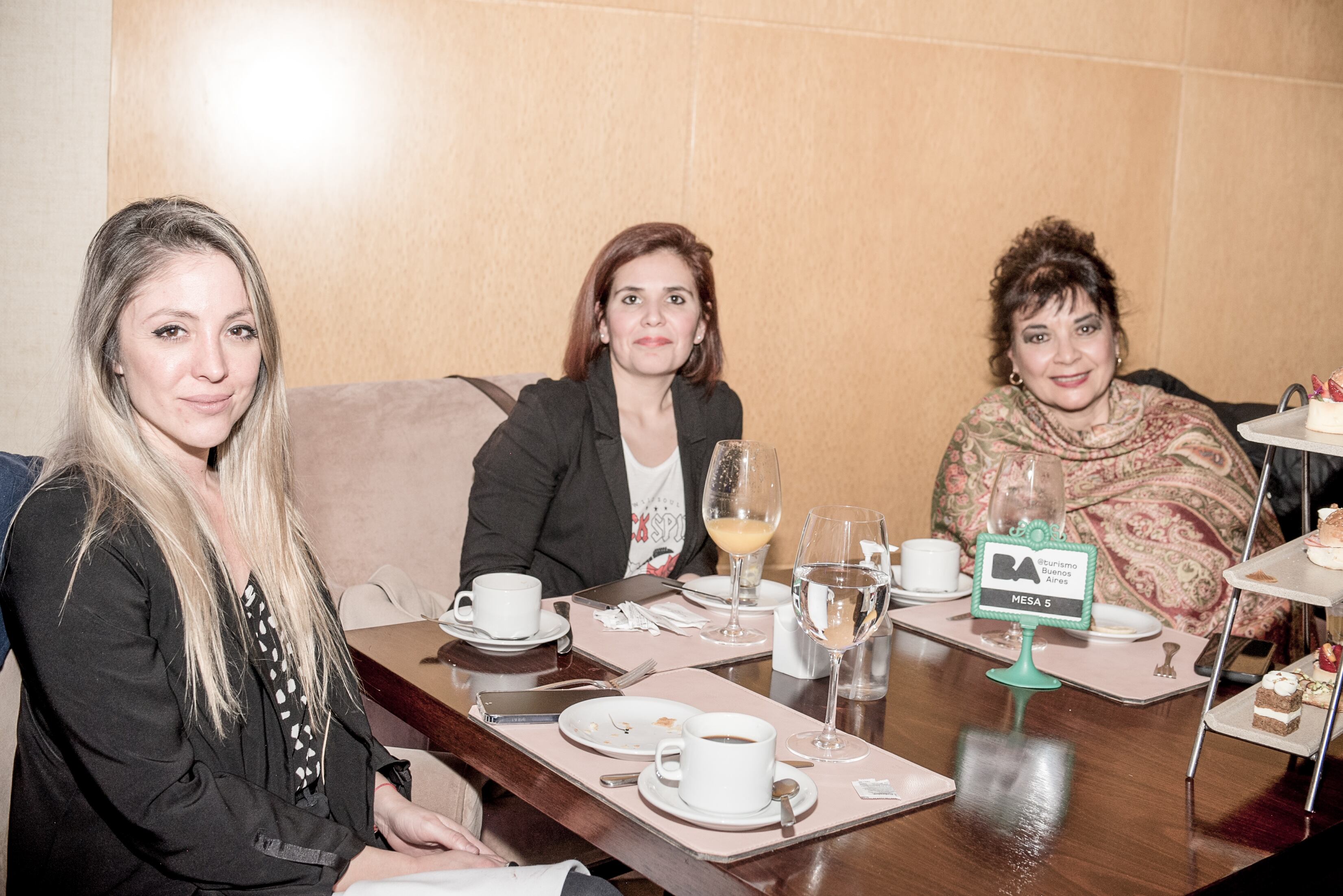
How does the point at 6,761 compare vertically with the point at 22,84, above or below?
below

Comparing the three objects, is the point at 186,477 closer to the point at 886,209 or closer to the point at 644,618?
the point at 644,618

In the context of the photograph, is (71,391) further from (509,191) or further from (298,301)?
(509,191)

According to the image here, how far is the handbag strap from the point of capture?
266 cm

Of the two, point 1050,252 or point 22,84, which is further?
point 1050,252

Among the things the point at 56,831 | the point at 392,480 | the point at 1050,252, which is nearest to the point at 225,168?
the point at 392,480

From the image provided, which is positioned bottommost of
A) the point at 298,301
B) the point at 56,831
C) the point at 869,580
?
the point at 56,831

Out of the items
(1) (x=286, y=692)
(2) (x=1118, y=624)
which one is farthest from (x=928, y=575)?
(1) (x=286, y=692)

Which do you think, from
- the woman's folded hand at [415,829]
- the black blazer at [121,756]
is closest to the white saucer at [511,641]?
the woman's folded hand at [415,829]

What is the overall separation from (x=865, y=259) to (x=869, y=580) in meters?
2.24

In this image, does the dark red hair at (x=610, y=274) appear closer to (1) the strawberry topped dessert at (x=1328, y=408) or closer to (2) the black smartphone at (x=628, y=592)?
(2) the black smartphone at (x=628, y=592)

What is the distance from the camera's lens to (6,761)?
150 cm

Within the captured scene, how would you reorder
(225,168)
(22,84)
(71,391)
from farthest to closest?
(225,168) → (22,84) → (71,391)

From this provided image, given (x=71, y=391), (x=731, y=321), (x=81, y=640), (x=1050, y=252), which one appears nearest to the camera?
(x=81, y=640)

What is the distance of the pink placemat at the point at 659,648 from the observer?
63.4 inches
